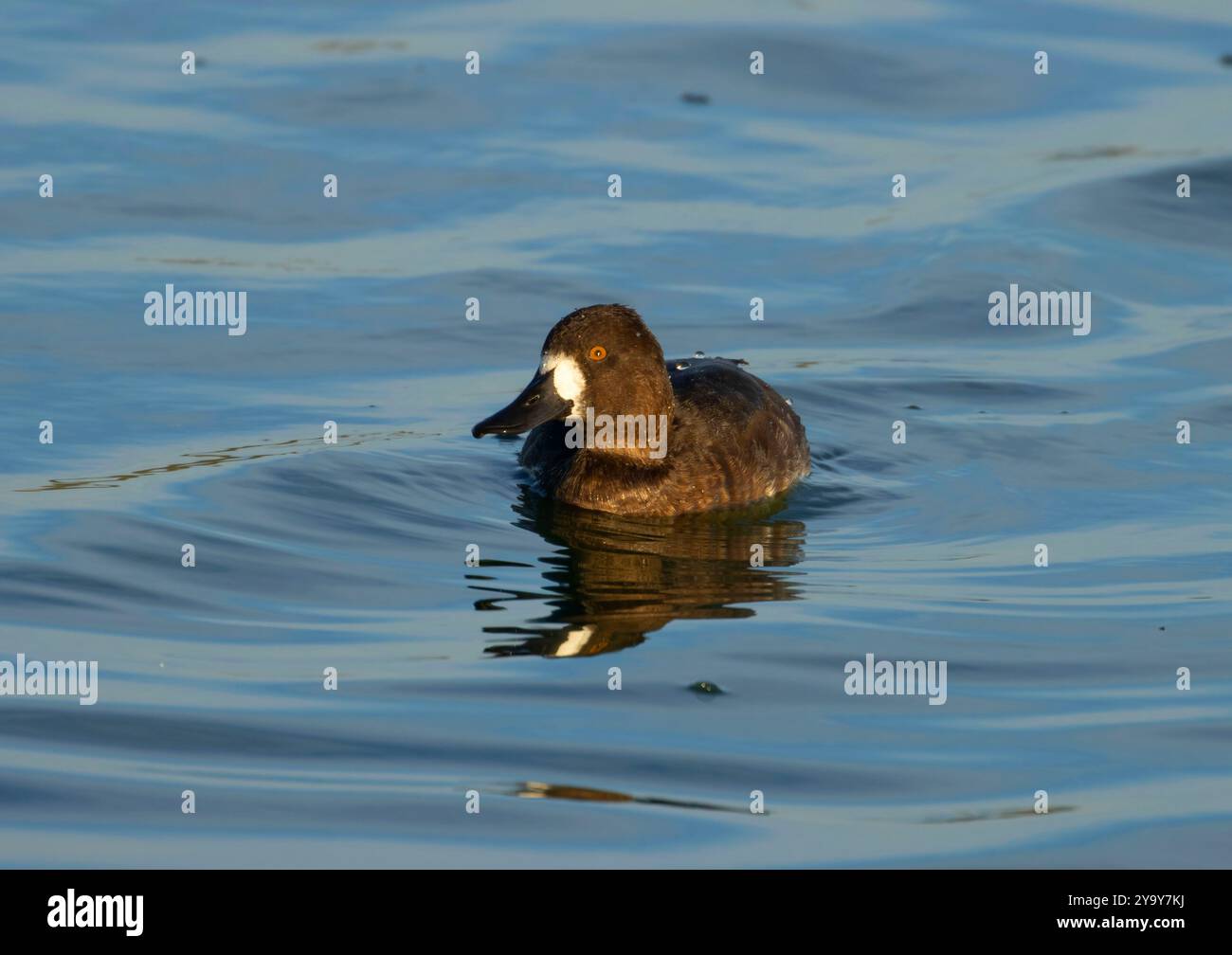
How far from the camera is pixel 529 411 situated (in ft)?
31.9

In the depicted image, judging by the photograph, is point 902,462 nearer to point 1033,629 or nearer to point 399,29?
point 1033,629

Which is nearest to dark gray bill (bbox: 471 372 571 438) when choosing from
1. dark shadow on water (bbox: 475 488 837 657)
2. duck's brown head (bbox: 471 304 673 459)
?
duck's brown head (bbox: 471 304 673 459)

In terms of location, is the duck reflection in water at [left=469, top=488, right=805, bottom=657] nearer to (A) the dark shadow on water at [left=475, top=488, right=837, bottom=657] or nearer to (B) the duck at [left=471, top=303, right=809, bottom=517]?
(A) the dark shadow on water at [left=475, top=488, right=837, bottom=657]

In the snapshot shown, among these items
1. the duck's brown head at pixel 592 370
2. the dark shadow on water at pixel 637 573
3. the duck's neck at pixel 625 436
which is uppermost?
the duck's brown head at pixel 592 370

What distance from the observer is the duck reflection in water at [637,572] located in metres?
8.09

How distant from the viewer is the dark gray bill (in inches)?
378

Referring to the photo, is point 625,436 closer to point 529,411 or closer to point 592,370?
point 592,370

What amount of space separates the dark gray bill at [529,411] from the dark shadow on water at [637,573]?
0.52 meters

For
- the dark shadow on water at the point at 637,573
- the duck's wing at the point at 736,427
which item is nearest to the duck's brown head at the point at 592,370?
the duck's wing at the point at 736,427

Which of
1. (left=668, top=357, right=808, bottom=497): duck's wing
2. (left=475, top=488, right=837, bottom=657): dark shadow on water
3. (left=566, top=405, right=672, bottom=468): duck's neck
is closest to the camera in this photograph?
(left=475, top=488, right=837, bottom=657): dark shadow on water

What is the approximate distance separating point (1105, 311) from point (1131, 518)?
13.8ft

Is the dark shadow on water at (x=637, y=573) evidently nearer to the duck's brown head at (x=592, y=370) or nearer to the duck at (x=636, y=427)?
the duck at (x=636, y=427)

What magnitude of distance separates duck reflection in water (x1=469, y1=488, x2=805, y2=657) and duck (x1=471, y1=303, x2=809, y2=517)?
112mm

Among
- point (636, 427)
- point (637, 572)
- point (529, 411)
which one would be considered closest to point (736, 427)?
point (636, 427)
